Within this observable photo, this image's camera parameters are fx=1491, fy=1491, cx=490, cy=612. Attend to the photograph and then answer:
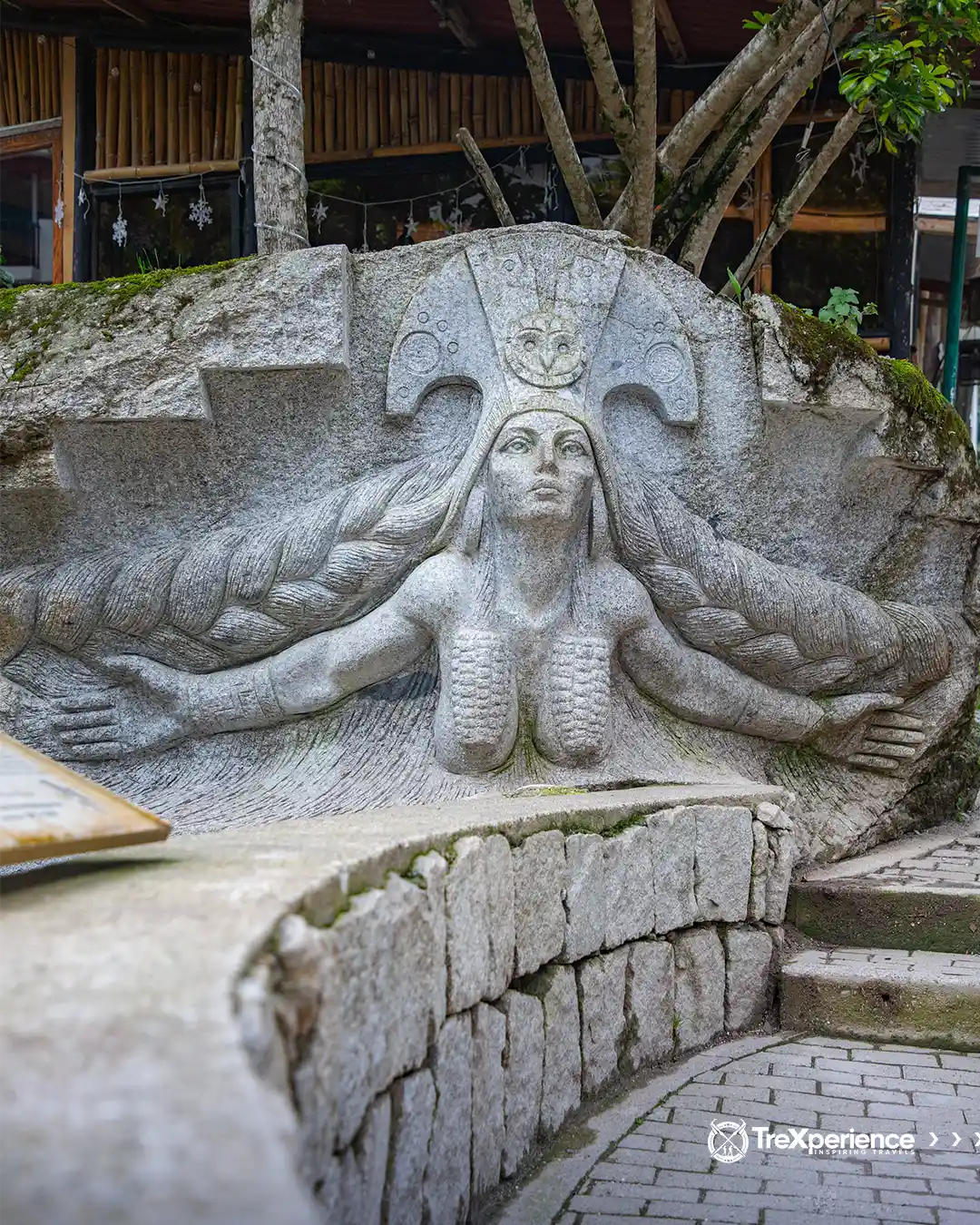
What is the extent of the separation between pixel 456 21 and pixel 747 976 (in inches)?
180

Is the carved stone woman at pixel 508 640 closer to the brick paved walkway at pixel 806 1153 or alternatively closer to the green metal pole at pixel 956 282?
the brick paved walkway at pixel 806 1153

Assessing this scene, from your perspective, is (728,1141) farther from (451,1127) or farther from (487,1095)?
(451,1127)

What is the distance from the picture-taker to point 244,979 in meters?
1.64

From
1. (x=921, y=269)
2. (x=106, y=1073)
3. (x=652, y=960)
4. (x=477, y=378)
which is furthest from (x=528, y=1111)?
(x=921, y=269)

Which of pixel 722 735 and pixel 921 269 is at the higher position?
pixel 921 269

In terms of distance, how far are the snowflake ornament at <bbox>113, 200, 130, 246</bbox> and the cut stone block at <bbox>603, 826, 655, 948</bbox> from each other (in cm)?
472

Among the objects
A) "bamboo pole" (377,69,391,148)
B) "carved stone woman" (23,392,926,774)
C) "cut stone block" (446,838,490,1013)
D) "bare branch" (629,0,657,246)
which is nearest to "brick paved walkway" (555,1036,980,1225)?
"cut stone block" (446,838,490,1013)

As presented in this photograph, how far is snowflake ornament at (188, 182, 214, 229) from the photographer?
7.21 meters

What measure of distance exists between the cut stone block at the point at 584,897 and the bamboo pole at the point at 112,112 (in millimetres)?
4997

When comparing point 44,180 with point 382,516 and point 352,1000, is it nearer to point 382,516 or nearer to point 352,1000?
point 382,516

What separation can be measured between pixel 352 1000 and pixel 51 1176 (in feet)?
2.97

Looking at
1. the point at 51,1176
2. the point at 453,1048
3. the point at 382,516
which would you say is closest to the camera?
the point at 51,1176

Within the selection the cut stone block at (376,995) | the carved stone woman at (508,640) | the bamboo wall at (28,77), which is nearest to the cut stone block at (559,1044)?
the cut stone block at (376,995)

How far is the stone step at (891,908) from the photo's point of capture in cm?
448
